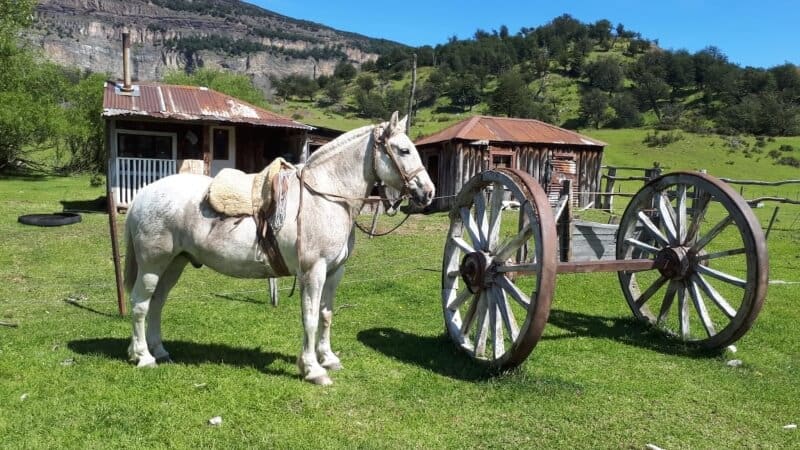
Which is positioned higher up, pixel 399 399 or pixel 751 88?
pixel 751 88

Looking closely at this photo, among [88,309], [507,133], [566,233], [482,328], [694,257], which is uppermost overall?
[507,133]

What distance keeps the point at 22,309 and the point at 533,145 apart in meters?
21.1

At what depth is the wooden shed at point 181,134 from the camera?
59.2 ft

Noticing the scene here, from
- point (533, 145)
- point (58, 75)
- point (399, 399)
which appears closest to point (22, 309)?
point (399, 399)

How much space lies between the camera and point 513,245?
17.3 feet

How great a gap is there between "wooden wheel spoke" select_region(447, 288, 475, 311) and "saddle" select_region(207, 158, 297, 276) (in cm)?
198

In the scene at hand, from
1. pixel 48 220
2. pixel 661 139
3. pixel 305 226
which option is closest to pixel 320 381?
pixel 305 226

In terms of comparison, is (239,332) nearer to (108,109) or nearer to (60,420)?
(60,420)

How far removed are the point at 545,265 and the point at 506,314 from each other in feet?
2.76

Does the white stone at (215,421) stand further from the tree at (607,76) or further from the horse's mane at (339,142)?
the tree at (607,76)

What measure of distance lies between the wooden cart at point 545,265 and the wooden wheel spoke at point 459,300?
0.01 meters

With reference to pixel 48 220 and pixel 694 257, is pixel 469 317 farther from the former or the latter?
pixel 48 220

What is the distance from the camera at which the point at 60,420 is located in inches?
165

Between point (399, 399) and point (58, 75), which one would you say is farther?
Result: point (58, 75)
